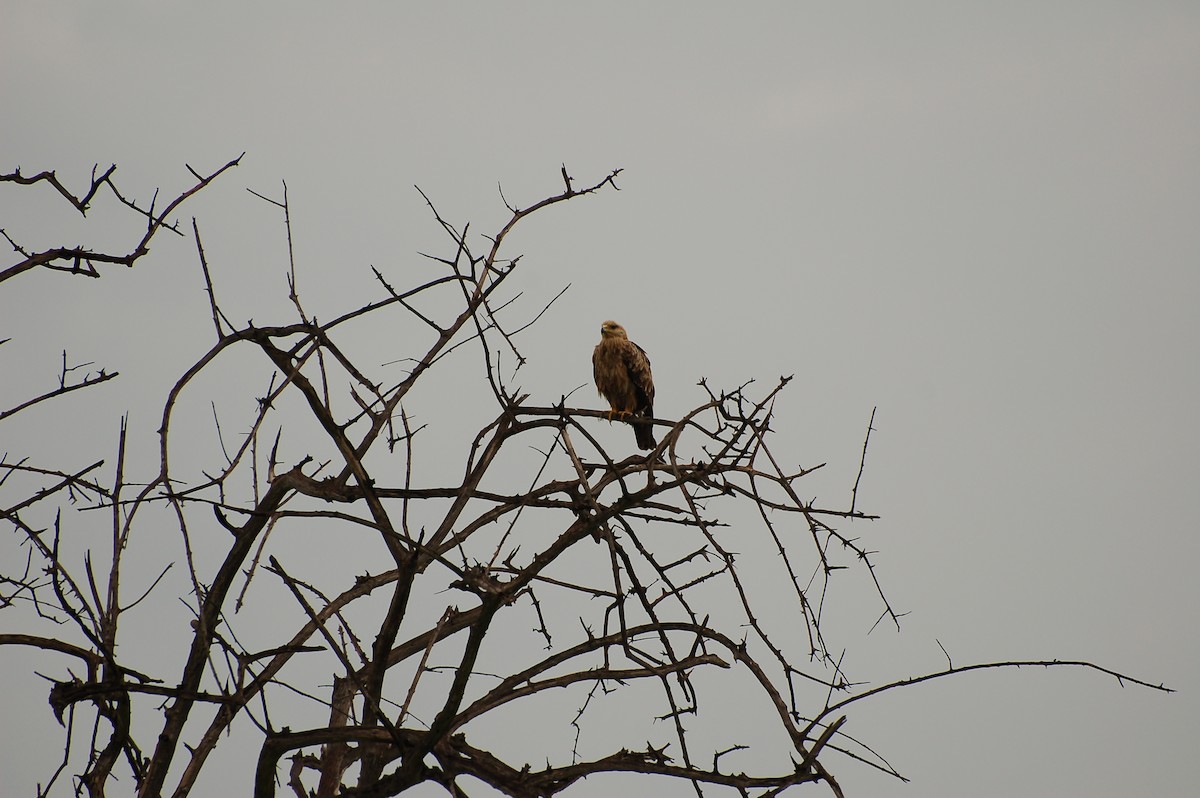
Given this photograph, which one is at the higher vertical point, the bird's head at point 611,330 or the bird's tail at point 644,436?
the bird's head at point 611,330

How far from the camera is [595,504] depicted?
272cm

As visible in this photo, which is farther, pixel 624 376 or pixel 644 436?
pixel 624 376

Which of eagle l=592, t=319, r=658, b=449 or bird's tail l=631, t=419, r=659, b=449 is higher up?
eagle l=592, t=319, r=658, b=449

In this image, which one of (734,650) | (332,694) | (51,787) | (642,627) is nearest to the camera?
(51,787)

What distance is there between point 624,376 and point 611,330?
0.46 metres

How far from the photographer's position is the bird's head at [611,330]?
8109 millimetres

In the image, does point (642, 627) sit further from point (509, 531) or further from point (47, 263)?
point (47, 263)

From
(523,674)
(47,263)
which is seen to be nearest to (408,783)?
(523,674)

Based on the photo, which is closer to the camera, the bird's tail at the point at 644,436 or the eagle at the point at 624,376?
the bird's tail at the point at 644,436

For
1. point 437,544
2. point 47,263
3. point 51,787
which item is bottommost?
point 51,787

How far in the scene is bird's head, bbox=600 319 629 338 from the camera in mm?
8109

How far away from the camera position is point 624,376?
7910mm

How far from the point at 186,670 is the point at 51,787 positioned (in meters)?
0.46

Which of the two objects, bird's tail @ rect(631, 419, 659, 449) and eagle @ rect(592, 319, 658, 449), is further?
eagle @ rect(592, 319, 658, 449)
